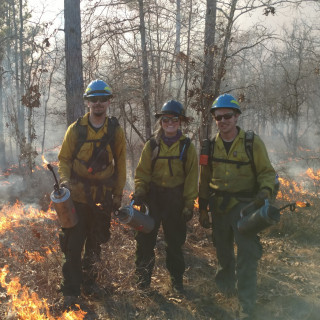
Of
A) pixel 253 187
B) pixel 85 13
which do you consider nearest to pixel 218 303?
pixel 253 187

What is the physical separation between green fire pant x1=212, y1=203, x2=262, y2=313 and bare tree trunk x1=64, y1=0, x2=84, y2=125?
151 inches

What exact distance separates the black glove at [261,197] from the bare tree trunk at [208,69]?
10.2 feet

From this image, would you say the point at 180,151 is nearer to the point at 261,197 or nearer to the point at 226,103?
the point at 226,103

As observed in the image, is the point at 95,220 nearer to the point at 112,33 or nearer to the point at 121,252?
the point at 121,252

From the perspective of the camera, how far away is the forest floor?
11.5ft

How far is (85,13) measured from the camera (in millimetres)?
7133

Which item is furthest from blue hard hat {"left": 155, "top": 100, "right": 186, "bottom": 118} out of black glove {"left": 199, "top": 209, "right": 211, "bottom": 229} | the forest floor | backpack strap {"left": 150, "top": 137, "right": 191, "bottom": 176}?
the forest floor

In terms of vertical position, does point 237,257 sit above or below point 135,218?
below

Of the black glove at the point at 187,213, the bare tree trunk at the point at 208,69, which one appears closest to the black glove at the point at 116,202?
the black glove at the point at 187,213

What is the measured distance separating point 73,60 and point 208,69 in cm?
273

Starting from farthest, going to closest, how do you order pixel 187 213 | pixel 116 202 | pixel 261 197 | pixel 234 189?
pixel 116 202
pixel 187 213
pixel 234 189
pixel 261 197

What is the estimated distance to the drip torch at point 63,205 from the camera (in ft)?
10.8

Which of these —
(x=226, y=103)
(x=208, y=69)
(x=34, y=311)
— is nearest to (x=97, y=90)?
(x=226, y=103)

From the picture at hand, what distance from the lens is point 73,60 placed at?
20.5ft
